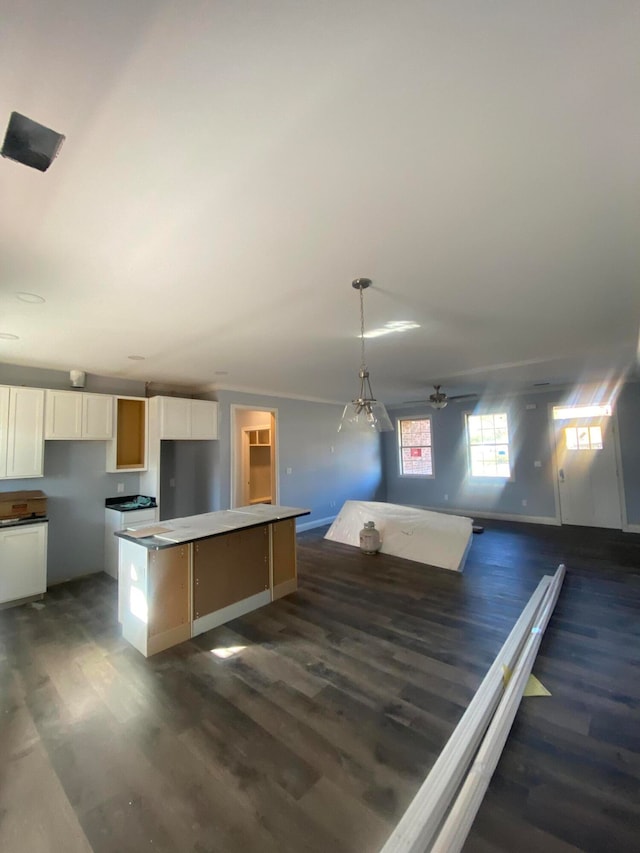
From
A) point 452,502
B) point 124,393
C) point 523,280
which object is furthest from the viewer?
point 452,502

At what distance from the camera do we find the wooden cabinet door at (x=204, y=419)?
5.29 m

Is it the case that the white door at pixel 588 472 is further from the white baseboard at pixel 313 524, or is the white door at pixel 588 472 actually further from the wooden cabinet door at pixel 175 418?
the wooden cabinet door at pixel 175 418

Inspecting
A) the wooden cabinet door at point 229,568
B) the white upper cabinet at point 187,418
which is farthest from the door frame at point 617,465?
the white upper cabinet at point 187,418

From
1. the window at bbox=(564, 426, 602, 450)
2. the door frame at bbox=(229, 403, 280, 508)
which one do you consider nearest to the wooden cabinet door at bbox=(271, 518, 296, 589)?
the door frame at bbox=(229, 403, 280, 508)

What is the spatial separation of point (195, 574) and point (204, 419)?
9.27 ft

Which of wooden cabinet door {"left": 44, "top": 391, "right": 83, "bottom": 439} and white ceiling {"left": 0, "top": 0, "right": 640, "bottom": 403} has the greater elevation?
white ceiling {"left": 0, "top": 0, "right": 640, "bottom": 403}

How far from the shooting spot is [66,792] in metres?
1.64

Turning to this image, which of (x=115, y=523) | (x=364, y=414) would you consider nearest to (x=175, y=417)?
(x=115, y=523)

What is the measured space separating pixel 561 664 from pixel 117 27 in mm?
3882

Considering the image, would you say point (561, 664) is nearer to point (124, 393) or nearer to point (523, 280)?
point (523, 280)

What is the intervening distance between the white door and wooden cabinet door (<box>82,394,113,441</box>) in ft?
24.6

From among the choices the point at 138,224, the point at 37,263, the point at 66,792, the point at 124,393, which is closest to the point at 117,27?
the point at 138,224

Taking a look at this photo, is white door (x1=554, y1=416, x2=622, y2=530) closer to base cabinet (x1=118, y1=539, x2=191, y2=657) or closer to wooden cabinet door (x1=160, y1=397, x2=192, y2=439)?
wooden cabinet door (x1=160, y1=397, x2=192, y2=439)

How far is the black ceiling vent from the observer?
117 centimetres
